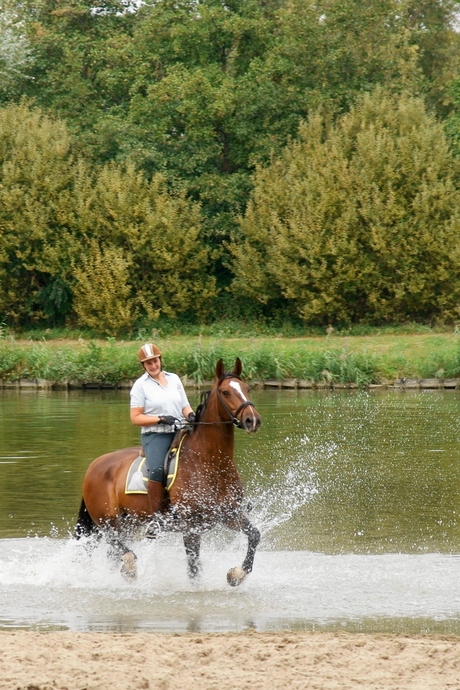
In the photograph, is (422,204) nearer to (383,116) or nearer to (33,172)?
(383,116)

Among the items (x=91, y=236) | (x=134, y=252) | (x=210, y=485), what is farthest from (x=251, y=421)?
(x=91, y=236)

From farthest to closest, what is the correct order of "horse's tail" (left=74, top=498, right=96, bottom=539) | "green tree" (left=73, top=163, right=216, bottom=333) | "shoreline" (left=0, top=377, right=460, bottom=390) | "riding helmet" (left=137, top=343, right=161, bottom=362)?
"green tree" (left=73, top=163, right=216, bottom=333), "shoreline" (left=0, top=377, right=460, bottom=390), "horse's tail" (left=74, top=498, right=96, bottom=539), "riding helmet" (left=137, top=343, right=161, bottom=362)

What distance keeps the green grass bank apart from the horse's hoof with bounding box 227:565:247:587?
2468 centimetres

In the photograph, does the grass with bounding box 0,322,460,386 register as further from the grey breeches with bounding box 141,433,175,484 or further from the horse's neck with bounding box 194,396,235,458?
the horse's neck with bounding box 194,396,235,458

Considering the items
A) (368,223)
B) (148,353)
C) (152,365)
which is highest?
(368,223)

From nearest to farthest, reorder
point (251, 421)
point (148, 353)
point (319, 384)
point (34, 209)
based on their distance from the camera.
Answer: point (251, 421) → point (148, 353) → point (319, 384) → point (34, 209)

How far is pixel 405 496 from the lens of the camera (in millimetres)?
16500

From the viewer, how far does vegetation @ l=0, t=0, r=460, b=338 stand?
45812mm

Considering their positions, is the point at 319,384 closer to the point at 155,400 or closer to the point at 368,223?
the point at 368,223

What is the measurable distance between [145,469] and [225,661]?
11.6 ft

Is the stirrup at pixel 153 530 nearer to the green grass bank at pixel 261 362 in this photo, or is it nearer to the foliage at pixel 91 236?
the green grass bank at pixel 261 362

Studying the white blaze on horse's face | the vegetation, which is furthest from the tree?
the white blaze on horse's face

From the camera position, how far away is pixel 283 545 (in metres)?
13.3

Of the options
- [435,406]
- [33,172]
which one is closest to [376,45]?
[33,172]
